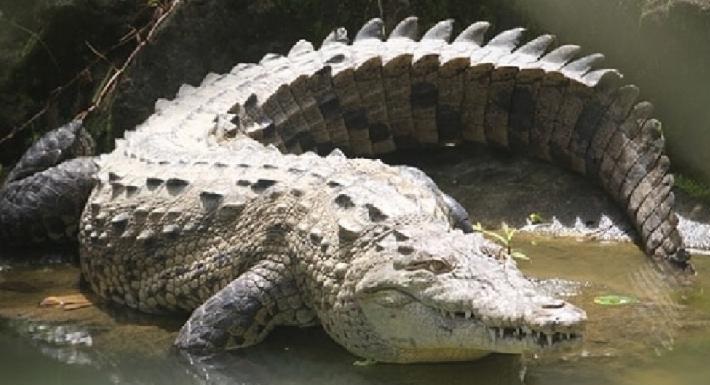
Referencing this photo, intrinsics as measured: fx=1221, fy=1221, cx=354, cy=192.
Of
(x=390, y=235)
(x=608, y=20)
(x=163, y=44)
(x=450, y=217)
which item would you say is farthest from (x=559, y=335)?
(x=163, y=44)

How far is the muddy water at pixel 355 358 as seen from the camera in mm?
4723

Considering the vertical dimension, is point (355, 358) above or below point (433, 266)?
below

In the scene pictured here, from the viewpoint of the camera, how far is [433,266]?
469 cm

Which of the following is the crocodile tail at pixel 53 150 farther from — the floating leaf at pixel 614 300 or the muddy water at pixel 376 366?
the floating leaf at pixel 614 300

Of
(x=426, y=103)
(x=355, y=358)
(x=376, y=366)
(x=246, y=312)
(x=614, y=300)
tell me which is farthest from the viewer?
(x=426, y=103)

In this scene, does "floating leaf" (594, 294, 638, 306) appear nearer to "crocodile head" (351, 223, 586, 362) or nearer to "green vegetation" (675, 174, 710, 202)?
"crocodile head" (351, 223, 586, 362)

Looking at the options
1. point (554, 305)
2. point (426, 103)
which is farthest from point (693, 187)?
point (554, 305)

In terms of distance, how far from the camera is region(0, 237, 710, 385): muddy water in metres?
4.72

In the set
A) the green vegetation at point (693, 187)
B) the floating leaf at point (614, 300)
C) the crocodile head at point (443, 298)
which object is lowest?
the floating leaf at point (614, 300)

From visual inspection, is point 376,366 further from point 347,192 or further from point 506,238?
point 506,238

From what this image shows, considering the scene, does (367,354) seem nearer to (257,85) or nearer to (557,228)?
(557,228)

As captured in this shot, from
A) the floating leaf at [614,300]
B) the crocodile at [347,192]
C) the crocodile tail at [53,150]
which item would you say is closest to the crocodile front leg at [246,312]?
the crocodile at [347,192]

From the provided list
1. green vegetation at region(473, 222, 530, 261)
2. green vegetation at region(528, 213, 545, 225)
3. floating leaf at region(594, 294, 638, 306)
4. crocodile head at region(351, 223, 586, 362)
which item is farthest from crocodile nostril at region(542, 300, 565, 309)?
green vegetation at region(528, 213, 545, 225)

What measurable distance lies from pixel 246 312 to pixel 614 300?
1641 mm
